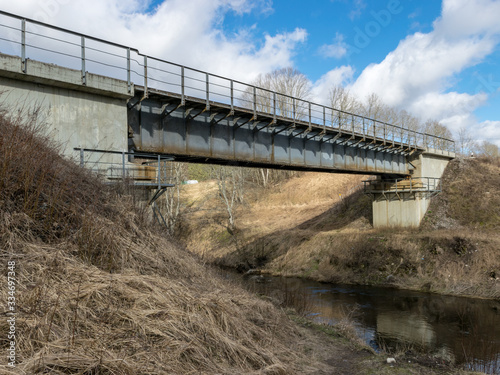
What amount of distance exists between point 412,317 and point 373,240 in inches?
432

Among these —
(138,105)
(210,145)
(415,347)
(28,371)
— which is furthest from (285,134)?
(28,371)

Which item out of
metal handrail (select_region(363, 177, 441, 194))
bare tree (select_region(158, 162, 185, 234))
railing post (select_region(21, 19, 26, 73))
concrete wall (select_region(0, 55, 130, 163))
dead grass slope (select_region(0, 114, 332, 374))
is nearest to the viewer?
dead grass slope (select_region(0, 114, 332, 374))

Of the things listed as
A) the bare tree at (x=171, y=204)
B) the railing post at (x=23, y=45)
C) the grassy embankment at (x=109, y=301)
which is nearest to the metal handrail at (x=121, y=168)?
the grassy embankment at (x=109, y=301)

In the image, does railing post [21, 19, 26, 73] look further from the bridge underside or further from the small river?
the small river

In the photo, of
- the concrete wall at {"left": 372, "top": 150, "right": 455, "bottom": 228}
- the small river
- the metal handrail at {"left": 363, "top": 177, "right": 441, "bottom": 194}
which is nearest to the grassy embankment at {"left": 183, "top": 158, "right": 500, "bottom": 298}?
the concrete wall at {"left": 372, "top": 150, "right": 455, "bottom": 228}

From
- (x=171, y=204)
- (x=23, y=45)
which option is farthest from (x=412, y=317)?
(x=171, y=204)

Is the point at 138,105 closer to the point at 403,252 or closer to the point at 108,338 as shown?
the point at 108,338

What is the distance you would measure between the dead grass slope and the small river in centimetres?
565

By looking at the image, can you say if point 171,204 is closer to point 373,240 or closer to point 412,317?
point 373,240

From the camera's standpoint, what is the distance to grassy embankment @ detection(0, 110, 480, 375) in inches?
199

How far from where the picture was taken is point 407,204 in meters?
30.5

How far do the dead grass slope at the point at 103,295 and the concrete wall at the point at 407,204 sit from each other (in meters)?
23.5

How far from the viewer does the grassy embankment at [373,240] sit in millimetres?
22500

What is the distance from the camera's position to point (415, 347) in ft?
41.3
